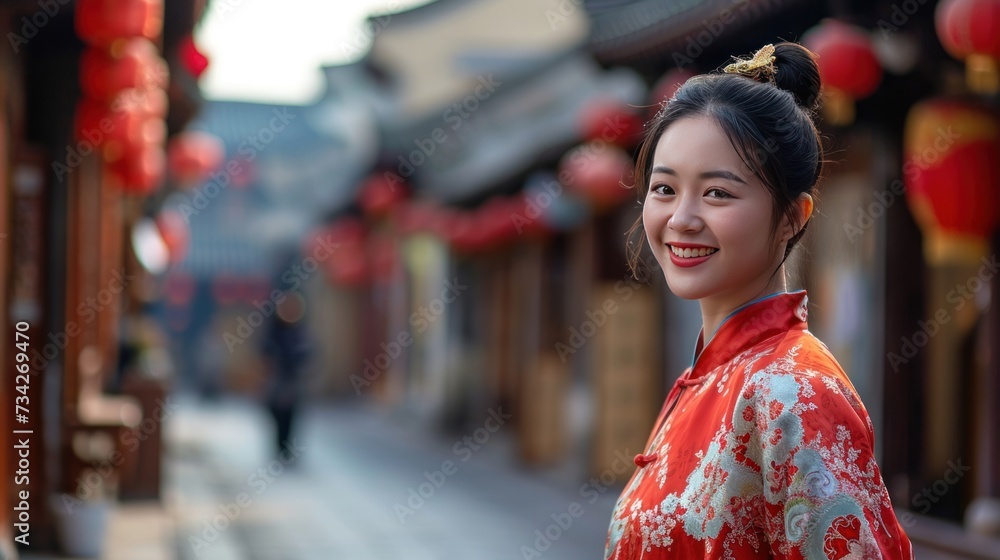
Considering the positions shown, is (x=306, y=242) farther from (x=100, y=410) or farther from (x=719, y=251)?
(x=719, y=251)

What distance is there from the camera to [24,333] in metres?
5.75

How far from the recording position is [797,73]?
6.50 feet

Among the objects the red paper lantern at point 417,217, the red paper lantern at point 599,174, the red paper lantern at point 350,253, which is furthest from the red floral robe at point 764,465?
the red paper lantern at point 350,253

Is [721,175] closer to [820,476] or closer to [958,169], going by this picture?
[820,476]

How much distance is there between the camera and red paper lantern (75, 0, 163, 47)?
537 cm

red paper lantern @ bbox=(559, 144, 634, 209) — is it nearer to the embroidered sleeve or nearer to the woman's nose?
the woman's nose

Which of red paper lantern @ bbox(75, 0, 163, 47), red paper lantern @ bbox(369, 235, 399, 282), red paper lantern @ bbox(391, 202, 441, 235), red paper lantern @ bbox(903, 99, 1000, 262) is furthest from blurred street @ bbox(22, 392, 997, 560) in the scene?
red paper lantern @ bbox(369, 235, 399, 282)

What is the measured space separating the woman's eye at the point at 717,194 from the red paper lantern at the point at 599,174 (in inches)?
312

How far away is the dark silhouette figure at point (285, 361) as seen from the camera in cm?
1235

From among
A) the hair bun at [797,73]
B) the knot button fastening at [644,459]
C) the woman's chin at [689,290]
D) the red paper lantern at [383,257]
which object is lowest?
the red paper lantern at [383,257]

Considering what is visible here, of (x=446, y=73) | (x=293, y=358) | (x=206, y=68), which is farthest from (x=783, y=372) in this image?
(x=446, y=73)

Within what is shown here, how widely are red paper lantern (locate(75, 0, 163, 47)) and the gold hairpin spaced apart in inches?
161

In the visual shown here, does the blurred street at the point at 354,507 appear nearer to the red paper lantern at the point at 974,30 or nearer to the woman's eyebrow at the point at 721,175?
the red paper lantern at the point at 974,30

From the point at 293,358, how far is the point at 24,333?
6.86m
